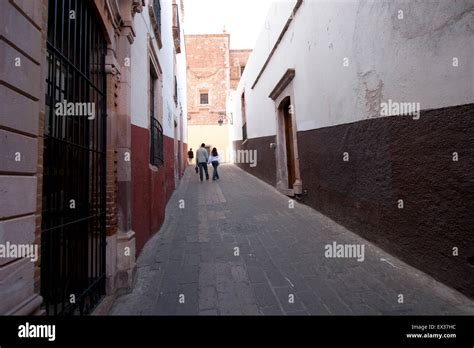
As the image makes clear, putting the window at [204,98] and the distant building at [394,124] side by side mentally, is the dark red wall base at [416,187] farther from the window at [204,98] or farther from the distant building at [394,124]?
the window at [204,98]

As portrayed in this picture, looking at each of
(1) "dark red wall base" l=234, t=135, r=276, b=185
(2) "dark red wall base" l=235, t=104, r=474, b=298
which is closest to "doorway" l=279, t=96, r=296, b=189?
(1) "dark red wall base" l=234, t=135, r=276, b=185

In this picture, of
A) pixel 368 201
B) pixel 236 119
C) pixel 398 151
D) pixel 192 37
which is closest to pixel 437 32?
pixel 398 151

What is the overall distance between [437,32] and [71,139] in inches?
151

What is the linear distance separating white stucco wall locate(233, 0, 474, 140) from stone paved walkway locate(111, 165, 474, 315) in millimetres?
1944

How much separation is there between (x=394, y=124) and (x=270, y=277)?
2473 millimetres

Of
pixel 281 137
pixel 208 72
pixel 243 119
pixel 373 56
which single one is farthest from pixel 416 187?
pixel 208 72

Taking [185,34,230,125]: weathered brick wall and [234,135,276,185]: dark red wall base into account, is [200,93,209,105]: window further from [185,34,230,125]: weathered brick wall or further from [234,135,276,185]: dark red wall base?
[234,135,276,185]: dark red wall base

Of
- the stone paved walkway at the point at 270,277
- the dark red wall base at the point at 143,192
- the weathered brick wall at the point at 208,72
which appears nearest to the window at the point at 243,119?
the weathered brick wall at the point at 208,72

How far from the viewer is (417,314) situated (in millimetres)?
2271

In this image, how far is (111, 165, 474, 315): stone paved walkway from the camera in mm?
2424

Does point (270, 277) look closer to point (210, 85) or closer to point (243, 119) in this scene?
point (243, 119)

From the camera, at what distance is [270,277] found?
3.00 meters

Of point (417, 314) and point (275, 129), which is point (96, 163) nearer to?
point (417, 314)

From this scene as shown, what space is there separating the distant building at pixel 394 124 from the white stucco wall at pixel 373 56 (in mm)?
12
